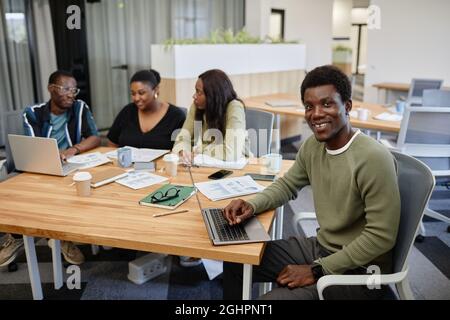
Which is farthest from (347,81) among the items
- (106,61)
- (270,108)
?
(106,61)

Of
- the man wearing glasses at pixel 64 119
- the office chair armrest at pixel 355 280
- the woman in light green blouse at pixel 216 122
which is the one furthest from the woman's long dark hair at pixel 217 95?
the office chair armrest at pixel 355 280

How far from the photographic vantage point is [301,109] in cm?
393

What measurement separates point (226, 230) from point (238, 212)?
0.46 feet

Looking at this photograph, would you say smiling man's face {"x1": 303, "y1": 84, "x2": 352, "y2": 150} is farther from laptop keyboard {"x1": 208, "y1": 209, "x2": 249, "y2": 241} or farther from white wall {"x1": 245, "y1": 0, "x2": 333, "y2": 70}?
white wall {"x1": 245, "y1": 0, "x2": 333, "y2": 70}

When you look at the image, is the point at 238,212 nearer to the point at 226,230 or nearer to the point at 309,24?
the point at 226,230

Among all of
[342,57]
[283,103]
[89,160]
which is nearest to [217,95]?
[89,160]

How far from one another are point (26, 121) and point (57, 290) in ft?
3.37

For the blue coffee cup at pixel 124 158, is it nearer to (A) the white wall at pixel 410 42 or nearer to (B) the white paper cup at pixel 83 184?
(B) the white paper cup at pixel 83 184

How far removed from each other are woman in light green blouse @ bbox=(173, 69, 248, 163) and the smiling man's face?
84 centimetres

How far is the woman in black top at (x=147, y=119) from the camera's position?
2631 millimetres

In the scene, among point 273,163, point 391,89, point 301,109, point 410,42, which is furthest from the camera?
point 410,42

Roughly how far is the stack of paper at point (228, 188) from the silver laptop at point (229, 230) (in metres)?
0.20

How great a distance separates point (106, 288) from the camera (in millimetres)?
2273

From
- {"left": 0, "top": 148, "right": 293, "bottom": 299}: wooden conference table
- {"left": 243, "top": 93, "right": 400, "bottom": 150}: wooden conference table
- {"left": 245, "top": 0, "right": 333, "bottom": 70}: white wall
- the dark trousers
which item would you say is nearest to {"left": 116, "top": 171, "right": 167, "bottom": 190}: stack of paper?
{"left": 0, "top": 148, "right": 293, "bottom": 299}: wooden conference table
